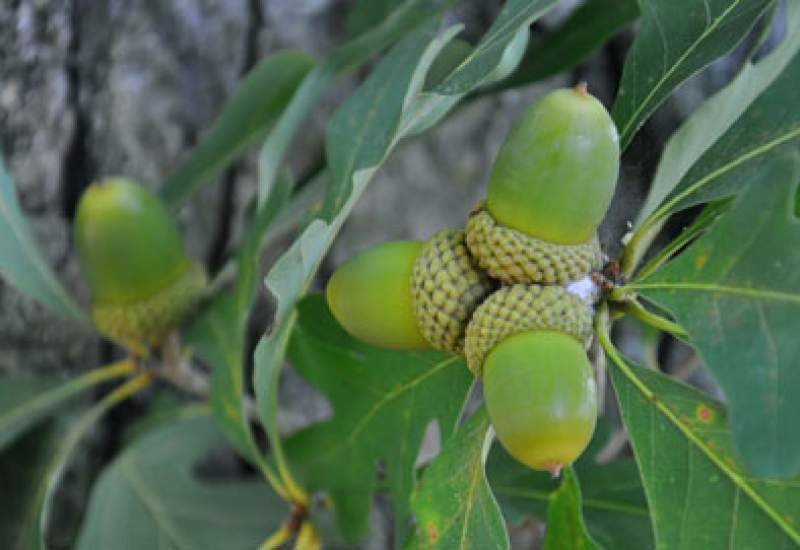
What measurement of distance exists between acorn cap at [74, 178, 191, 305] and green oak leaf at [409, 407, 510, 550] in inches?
21.6

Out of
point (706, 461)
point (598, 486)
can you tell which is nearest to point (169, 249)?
point (598, 486)

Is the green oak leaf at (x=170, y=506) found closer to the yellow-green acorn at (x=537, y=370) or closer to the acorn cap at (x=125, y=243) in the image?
the acorn cap at (x=125, y=243)

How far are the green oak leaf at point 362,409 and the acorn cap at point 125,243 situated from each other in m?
0.23

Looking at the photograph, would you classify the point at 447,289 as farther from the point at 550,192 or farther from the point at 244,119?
the point at 244,119

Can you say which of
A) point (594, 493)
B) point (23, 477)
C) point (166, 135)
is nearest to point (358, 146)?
point (594, 493)

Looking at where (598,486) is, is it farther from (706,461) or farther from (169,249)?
(169,249)

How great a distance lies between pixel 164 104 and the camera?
1526 millimetres

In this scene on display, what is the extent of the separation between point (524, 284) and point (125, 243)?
0.62 meters

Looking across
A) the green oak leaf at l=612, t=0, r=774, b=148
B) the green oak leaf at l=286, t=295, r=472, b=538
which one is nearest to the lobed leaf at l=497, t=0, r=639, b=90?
the green oak leaf at l=612, t=0, r=774, b=148

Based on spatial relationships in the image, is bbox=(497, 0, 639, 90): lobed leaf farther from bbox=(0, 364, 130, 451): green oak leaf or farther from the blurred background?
bbox=(0, 364, 130, 451): green oak leaf

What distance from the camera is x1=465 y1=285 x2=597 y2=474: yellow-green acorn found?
2.44 ft

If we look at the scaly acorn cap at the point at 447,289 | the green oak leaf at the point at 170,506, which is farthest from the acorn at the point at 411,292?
the green oak leaf at the point at 170,506

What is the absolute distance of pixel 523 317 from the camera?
2.70 feet

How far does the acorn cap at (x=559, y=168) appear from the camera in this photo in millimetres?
803
